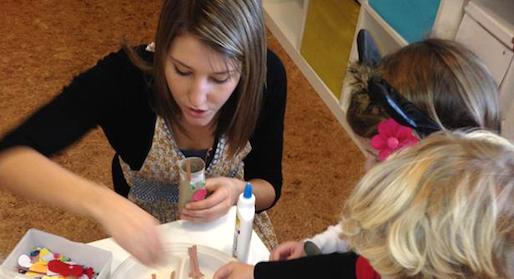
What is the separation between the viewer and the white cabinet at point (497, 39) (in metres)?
1.35

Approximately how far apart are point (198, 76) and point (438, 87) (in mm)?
372

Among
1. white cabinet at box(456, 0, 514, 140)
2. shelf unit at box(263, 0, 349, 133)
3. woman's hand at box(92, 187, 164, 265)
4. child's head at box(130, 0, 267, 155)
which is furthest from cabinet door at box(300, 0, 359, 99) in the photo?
woman's hand at box(92, 187, 164, 265)

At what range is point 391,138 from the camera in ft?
2.37

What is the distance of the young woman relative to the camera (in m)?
0.77

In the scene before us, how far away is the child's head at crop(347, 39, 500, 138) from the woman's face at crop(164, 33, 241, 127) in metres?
0.21

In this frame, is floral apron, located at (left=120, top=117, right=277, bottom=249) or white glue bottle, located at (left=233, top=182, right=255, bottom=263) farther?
floral apron, located at (left=120, top=117, right=277, bottom=249)

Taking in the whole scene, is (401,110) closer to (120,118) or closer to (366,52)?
(366,52)

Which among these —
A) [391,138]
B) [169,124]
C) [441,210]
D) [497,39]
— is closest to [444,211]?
[441,210]

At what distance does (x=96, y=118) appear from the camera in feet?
3.23

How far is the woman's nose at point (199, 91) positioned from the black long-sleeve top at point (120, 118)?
0.13 metres

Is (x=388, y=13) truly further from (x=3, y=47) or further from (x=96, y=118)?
(x=3, y=47)

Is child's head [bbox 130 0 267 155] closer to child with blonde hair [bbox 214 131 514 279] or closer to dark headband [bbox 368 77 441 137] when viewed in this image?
dark headband [bbox 368 77 441 137]

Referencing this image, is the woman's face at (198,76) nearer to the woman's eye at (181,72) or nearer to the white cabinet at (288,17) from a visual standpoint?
the woman's eye at (181,72)

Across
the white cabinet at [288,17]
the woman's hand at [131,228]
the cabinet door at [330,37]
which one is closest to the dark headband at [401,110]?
the woman's hand at [131,228]
